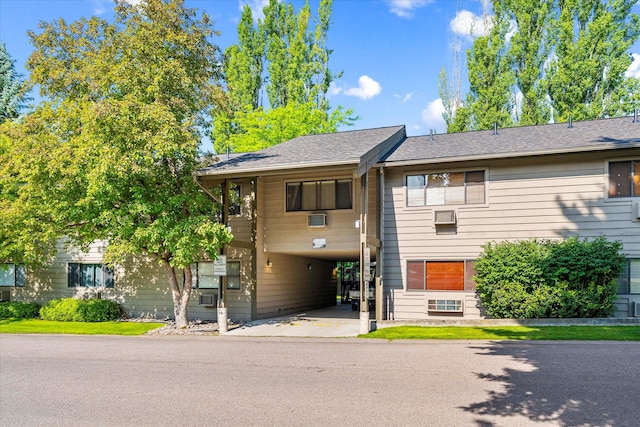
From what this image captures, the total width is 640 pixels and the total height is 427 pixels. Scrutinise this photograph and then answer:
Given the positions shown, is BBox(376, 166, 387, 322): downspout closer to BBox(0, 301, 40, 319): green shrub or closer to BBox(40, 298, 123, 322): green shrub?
BBox(40, 298, 123, 322): green shrub

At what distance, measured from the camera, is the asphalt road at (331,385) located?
5.71m

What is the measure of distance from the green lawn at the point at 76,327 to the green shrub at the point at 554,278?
10289mm

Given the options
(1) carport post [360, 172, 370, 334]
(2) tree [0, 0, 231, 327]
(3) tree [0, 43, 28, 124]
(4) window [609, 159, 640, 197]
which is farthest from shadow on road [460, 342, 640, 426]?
(3) tree [0, 43, 28, 124]

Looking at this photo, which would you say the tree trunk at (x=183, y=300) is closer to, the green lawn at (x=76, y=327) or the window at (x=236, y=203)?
the green lawn at (x=76, y=327)

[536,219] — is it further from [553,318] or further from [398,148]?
[398,148]

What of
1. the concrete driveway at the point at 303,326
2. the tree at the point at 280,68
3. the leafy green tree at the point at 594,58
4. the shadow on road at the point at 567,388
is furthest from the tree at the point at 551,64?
the shadow on road at the point at 567,388

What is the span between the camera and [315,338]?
41.2 ft

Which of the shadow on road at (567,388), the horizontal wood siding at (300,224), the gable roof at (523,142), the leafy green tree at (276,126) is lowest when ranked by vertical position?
the shadow on road at (567,388)

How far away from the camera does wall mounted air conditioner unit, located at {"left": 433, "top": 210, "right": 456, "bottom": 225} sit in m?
14.1

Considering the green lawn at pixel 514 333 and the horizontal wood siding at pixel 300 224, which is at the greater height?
the horizontal wood siding at pixel 300 224

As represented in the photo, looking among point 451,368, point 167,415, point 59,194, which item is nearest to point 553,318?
point 451,368

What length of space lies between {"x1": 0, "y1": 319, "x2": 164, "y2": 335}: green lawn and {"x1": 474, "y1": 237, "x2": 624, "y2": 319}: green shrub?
405 inches

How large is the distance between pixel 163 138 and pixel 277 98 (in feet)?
67.1

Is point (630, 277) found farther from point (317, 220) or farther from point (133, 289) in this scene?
point (133, 289)
